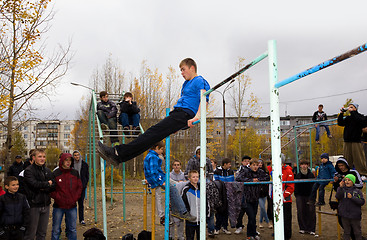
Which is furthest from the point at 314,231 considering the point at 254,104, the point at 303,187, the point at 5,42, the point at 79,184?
the point at 254,104

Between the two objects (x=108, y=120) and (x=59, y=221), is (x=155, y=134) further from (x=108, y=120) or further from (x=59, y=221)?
(x=108, y=120)

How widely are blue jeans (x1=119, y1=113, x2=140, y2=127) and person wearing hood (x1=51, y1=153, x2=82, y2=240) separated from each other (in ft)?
6.01

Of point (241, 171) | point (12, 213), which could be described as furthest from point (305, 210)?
point (12, 213)

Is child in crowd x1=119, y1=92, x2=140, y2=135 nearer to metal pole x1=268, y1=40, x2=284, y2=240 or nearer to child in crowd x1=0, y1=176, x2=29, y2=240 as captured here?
child in crowd x1=0, y1=176, x2=29, y2=240

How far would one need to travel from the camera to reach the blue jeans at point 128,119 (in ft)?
23.0

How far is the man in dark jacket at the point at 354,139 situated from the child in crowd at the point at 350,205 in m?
0.53

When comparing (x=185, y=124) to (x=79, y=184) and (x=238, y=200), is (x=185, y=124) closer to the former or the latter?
(x=79, y=184)

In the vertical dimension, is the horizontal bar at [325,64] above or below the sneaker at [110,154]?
above

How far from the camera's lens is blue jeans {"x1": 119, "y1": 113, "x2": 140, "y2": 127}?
7.02 meters

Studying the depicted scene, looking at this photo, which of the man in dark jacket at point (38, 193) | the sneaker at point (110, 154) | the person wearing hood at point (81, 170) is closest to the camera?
the sneaker at point (110, 154)

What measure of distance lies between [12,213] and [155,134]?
107 inches

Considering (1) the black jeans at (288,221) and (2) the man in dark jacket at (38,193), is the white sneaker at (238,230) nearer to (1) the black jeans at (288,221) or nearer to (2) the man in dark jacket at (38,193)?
(1) the black jeans at (288,221)

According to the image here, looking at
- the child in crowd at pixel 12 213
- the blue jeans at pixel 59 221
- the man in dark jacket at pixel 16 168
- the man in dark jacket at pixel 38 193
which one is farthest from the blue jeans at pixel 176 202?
the man in dark jacket at pixel 16 168

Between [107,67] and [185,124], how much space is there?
22335mm
